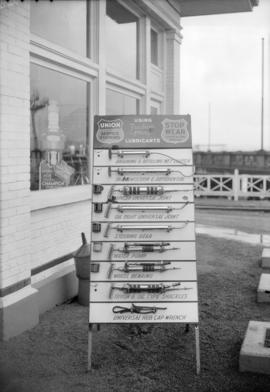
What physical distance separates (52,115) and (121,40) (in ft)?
9.10

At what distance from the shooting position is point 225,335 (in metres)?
5.29

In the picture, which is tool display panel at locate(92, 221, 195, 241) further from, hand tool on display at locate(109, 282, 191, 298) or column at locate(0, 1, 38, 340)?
column at locate(0, 1, 38, 340)

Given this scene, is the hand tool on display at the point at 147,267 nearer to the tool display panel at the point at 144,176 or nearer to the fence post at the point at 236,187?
the tool display panel at the point at 144,176

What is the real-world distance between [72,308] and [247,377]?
8.51 ft

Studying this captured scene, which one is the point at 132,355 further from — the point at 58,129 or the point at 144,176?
the point at 58,129

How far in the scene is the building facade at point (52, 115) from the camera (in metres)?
5.07

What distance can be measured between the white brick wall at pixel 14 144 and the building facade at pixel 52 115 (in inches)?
0.4

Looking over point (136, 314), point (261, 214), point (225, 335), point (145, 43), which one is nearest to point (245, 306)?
point (225, 335)

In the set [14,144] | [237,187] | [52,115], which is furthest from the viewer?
[237,187]

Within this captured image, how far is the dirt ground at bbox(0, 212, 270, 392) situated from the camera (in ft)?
13.5

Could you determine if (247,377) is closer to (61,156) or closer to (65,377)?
(65,377)

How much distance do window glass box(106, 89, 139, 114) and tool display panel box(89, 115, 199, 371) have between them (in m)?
3.56

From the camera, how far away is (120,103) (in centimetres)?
855

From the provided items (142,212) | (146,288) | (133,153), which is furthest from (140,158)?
(146,288)
